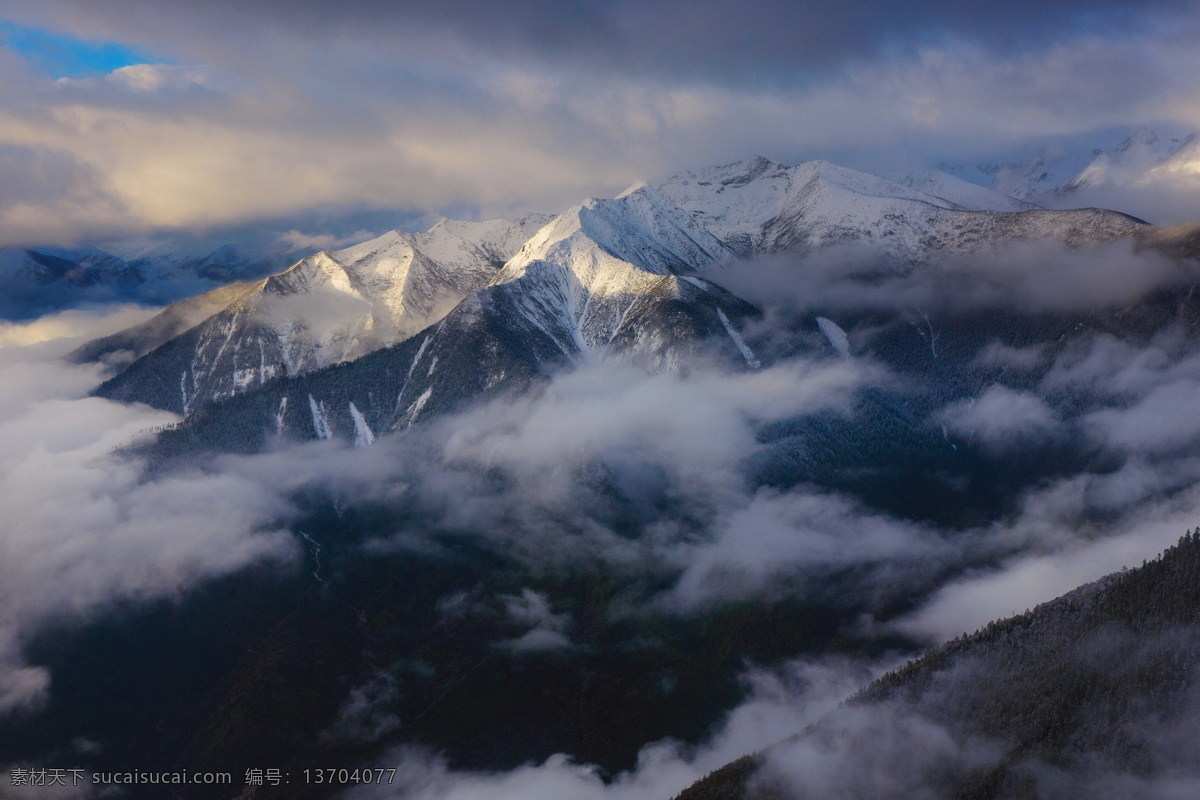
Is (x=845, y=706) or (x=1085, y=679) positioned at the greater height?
(x=1085, y=679)

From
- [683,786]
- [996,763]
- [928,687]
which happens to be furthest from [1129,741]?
[683,786]

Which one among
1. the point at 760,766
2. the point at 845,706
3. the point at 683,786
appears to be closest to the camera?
the point at 760,766

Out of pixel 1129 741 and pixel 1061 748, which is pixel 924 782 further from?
pixel 1129 741

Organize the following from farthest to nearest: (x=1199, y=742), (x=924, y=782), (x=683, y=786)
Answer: (x=683, y=786), (x=924, y=782), (x=1199, y=742)

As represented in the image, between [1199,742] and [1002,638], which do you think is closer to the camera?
[1199,742]

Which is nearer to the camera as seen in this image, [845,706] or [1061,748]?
[1061,748]

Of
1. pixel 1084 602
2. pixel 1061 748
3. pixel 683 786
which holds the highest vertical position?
pixel 1084 602

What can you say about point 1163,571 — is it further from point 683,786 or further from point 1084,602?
point 683,786

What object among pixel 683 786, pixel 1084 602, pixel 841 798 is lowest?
pixel 683 786

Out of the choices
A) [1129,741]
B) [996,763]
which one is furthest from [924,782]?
[1129,741]
